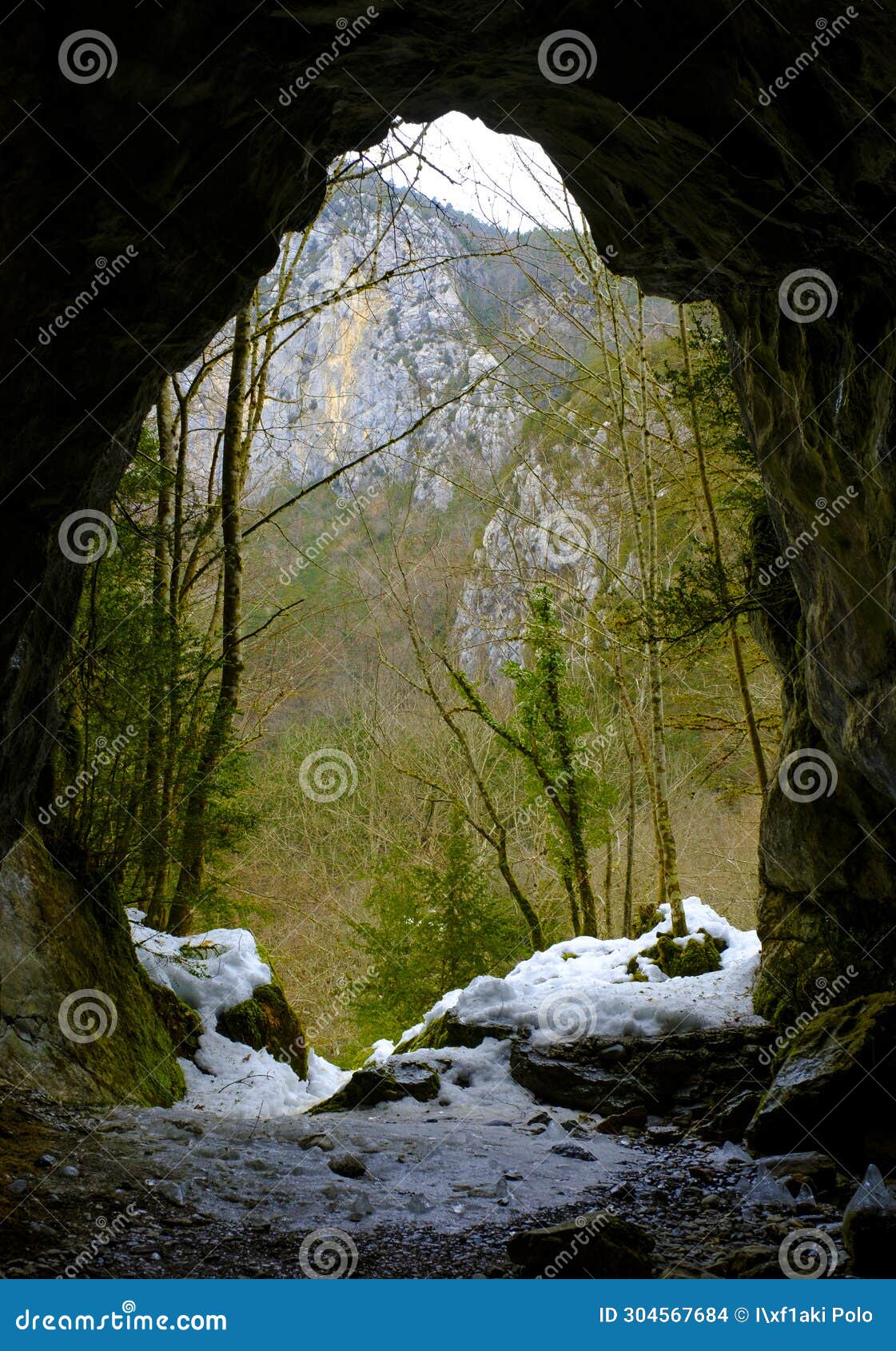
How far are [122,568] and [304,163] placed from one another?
3.25m

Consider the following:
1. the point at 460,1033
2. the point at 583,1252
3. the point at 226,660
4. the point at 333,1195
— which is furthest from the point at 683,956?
the point at 583,1252

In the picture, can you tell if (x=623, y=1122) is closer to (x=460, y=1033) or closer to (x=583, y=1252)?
(x=460, y=1033)

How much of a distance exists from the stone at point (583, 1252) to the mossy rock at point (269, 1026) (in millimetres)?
4831

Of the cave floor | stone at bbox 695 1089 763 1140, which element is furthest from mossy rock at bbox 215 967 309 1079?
stone at bbox 695 1089 763 1140

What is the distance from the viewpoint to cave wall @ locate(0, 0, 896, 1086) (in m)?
3.40

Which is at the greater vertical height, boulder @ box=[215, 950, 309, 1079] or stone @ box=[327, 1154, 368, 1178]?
stone @ box=[327, 1154, 368, 1178]

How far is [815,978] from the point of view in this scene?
21.5 feet

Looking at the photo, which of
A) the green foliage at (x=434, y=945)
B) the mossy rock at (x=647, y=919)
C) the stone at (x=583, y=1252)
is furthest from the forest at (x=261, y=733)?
the green foliage at (x=434, y=945)

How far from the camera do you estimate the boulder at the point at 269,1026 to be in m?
7.59

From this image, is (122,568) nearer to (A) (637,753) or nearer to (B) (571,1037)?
(B) (571,1037)

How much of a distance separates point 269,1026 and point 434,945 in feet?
17.9

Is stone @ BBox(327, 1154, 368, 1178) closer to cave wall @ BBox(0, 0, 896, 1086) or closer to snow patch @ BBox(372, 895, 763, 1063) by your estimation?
cave wall @ BBox(0, 0, 896, 1086)

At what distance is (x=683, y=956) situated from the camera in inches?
357

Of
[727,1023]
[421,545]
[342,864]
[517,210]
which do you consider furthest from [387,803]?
[727,1023]
